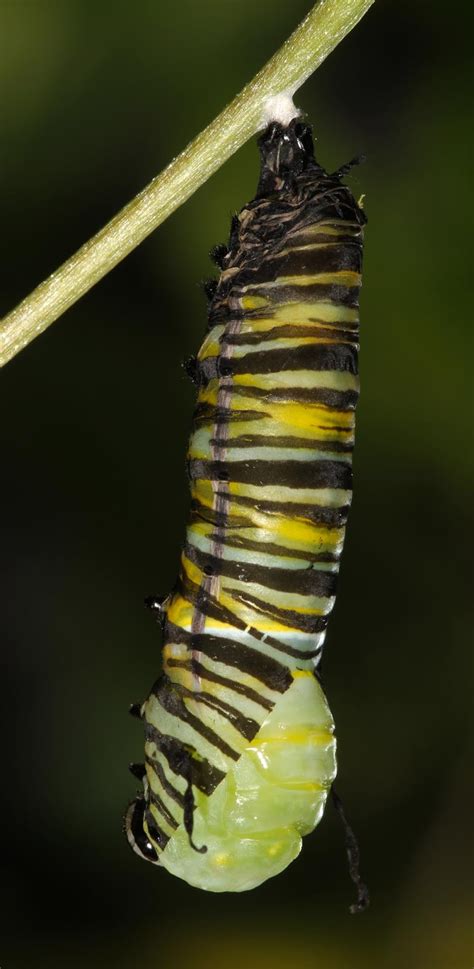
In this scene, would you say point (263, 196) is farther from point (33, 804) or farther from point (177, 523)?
point (33, 804)

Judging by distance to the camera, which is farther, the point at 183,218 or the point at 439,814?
the point at 439,814

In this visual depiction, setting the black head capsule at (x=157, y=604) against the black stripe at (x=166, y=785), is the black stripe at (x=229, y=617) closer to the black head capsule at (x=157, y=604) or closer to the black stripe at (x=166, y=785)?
the black head capsule at (x=157, y=604)

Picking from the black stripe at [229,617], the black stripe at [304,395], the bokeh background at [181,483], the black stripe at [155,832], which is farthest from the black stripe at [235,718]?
the bokeh background at [181,483]

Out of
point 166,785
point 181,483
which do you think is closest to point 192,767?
point 166,785

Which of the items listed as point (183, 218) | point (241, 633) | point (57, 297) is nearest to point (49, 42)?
point (183, 218)

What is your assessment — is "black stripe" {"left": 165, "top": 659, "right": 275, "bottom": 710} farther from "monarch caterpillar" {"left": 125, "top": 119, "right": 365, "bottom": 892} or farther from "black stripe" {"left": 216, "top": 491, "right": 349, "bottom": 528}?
"black stripe" {"left": 216, "top": 491, "right": 349, "bottom": 528}

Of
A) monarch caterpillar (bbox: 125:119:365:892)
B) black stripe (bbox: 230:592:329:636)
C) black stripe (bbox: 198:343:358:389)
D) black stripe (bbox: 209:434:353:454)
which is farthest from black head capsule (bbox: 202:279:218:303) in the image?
black stripe (bbox: 230:592:329:636)
